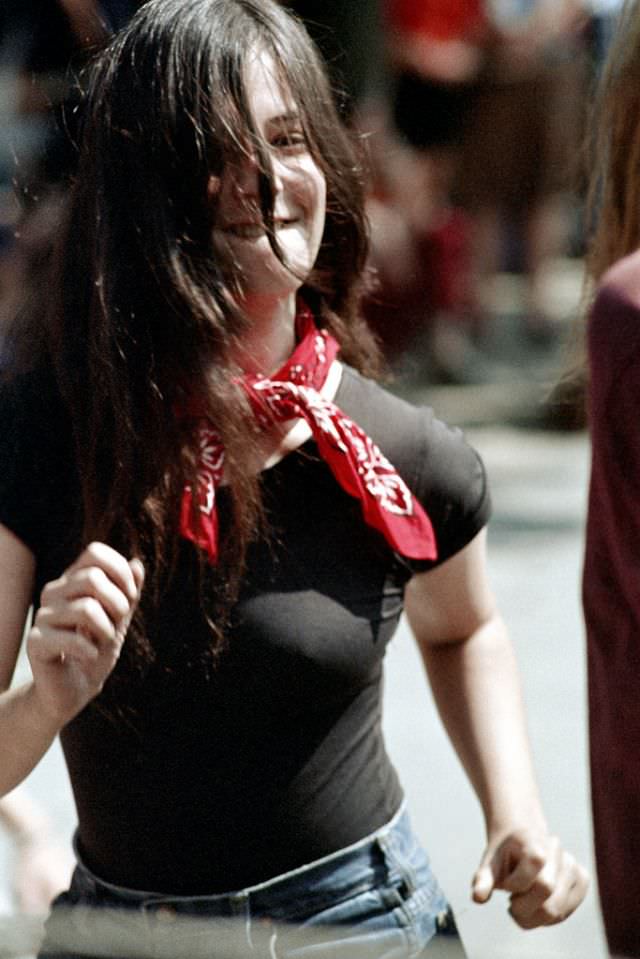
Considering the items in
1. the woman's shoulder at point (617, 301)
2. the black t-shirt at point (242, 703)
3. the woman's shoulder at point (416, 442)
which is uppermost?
the woman's shoulder at point (617, 301)

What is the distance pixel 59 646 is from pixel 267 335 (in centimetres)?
50

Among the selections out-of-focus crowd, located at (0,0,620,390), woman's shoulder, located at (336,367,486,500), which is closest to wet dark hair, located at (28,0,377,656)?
woman's shoulder, located at (336,367,486,500)

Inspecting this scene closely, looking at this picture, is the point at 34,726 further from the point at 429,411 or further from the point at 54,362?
the point at 429,411

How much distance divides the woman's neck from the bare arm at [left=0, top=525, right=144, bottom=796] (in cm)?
37

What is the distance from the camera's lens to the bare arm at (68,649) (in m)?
1.40

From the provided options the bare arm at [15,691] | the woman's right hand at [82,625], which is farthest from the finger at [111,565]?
the bare arm at [15,691]

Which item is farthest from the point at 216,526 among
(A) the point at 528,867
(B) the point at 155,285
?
(A) the point at 528,867

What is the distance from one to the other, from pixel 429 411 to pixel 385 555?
20 centimetres

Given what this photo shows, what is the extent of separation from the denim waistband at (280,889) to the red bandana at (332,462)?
12.2 inches

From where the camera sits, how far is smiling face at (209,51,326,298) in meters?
1.66

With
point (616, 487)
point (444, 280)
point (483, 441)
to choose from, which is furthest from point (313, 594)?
point (444, 280)

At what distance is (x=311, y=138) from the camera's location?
175cm

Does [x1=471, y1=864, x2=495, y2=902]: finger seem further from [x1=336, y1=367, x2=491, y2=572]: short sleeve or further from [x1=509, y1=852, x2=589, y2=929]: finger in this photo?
[x1=336, y1=367, x2=491, y2=572]: short sleeve

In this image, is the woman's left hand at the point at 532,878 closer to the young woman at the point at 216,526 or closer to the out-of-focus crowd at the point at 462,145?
the young woman at the point at 216,526
